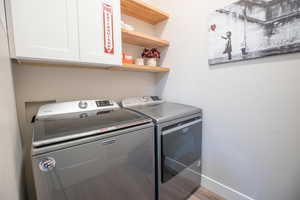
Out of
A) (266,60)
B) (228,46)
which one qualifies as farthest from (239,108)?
(228,46)

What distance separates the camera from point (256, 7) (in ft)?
3.71

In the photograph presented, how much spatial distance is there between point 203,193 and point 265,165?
70cm

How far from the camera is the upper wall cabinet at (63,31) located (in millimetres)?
875

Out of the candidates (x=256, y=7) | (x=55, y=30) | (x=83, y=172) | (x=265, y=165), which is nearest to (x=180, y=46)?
(x=256, y=7)

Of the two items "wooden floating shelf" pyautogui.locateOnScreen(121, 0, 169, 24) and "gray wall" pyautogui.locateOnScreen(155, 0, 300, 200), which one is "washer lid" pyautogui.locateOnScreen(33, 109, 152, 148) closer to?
"gray wall" pyautogui.locateOnScreen(155, 0, 300, 200)

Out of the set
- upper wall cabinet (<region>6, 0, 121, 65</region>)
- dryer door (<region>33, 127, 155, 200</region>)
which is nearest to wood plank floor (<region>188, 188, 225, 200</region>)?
dryer door (<region>33, 127, 155, 200</region>)

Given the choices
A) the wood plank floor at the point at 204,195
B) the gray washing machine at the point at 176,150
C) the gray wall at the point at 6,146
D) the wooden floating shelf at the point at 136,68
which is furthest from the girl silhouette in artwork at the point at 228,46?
the gray wall at the point at 6,146

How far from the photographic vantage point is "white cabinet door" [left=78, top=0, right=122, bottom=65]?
1.10m

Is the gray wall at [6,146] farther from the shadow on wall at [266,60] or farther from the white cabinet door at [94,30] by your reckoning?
the shadow on wall at [266,60]

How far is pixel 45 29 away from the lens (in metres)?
0.95

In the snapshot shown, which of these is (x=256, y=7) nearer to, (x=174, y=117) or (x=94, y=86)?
(x=174, y=117)

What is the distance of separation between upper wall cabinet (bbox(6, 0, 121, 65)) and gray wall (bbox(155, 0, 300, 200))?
839 millimetres

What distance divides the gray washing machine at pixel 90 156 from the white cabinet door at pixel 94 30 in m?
0.46

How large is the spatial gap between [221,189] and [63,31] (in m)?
2.06
